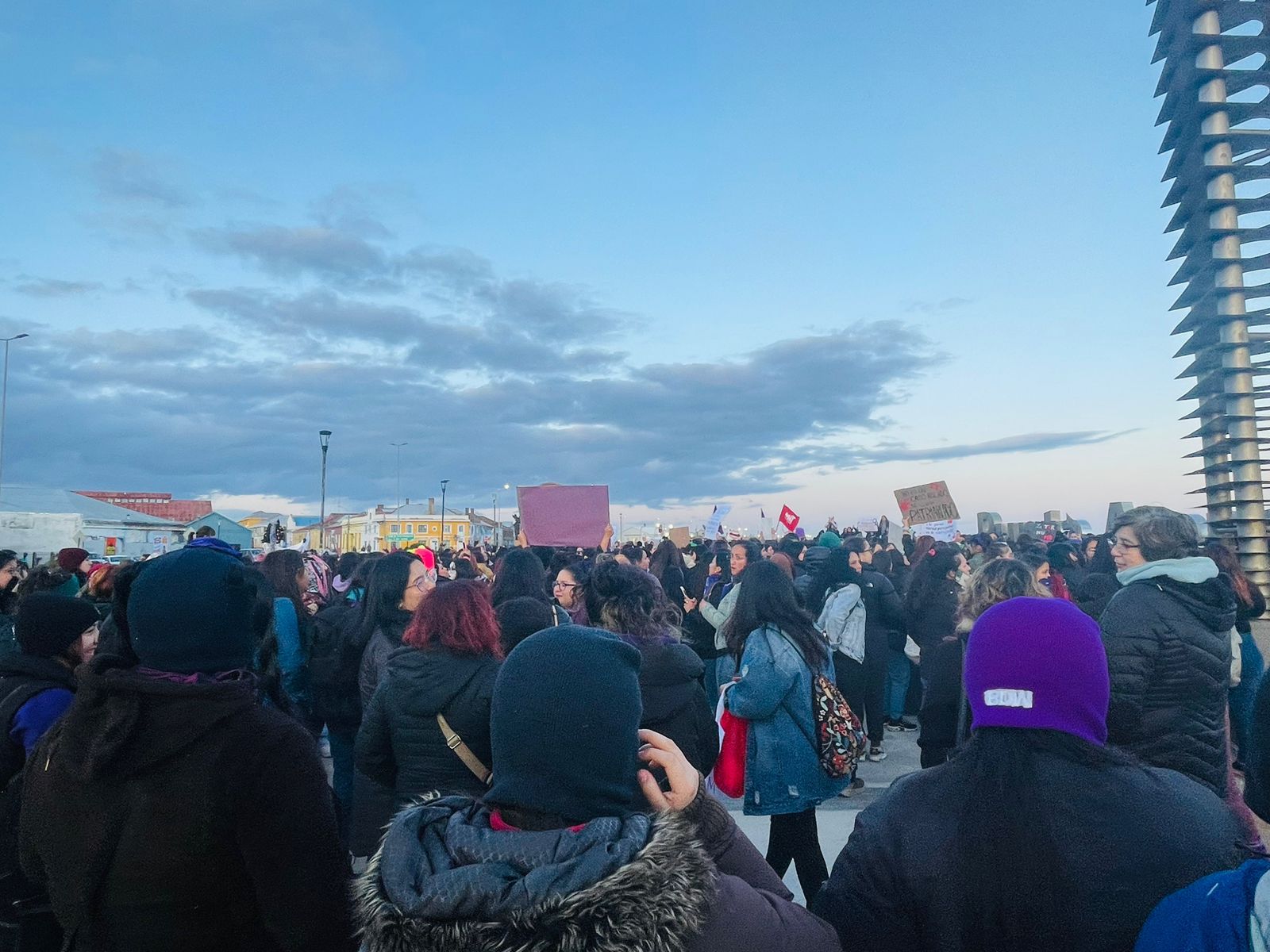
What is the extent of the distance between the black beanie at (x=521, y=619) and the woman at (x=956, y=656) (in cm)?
215

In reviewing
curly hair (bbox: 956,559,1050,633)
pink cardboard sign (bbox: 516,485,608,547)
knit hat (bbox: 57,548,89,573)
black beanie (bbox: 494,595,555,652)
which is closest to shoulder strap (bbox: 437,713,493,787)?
black beanie (bbox: 494,595,555,652)

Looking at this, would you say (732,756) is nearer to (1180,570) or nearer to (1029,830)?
(1180,570)

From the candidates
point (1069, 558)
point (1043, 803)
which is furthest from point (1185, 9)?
point (1069, 558)

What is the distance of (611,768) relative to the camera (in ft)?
5.22

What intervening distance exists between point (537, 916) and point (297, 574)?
562cm

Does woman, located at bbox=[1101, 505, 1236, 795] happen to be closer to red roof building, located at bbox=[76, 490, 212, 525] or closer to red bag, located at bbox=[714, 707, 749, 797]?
red bag, located at bbox=[714, 707, 749, 797]

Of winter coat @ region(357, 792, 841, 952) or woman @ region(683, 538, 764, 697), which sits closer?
winter coat @ region(357, 792, 841, 952)

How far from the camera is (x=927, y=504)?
635 inches

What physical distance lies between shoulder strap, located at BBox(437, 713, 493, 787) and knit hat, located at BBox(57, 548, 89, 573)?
6538mm

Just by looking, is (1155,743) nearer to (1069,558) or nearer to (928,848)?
(928,848)

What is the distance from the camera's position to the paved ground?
5944mm

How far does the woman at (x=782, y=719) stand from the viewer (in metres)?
4.48

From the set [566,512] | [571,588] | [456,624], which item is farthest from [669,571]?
[456,624]

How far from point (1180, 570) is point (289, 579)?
5.63 m
